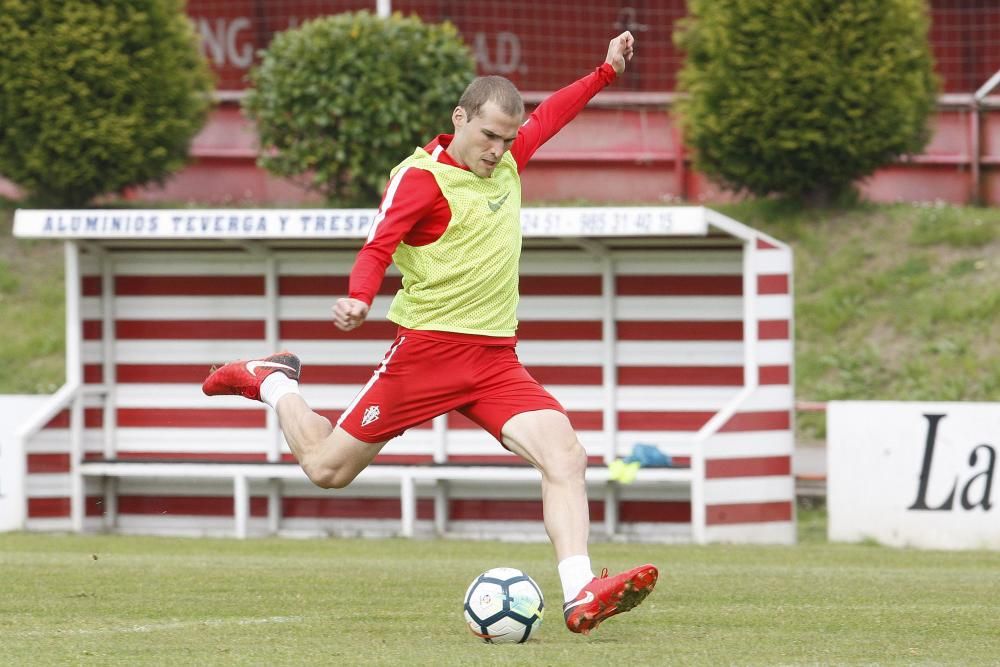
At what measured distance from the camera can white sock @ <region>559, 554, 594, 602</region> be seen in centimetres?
703

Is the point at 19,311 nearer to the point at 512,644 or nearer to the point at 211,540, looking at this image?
the point at 211,540

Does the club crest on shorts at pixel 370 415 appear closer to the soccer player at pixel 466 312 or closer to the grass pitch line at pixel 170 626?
the soccer player at pixel 466 312

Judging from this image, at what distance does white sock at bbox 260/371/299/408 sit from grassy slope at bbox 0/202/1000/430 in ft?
29.4

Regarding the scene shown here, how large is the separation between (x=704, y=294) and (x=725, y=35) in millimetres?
4965

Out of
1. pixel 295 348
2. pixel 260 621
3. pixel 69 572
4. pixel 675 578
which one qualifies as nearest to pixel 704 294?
pixel 295 348

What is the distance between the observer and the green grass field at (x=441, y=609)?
6.75 metres

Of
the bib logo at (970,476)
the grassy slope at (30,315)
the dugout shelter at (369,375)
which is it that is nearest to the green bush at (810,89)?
the dugout shelter at (369,375)

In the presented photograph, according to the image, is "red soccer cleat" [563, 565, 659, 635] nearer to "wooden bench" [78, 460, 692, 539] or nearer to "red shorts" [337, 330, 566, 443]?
"red shorts" [337, 330, 566, 443]

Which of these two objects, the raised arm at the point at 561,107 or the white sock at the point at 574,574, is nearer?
the white sock at the point at 574,574

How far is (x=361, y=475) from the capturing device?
14.3m

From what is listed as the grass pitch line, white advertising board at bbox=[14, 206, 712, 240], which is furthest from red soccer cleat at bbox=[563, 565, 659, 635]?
white advertising board at bbox=[14, 206, 712, 240]

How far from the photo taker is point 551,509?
7262mm

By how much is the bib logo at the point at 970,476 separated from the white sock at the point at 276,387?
5810 mm

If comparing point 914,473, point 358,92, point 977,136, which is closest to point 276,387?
point 914,473
